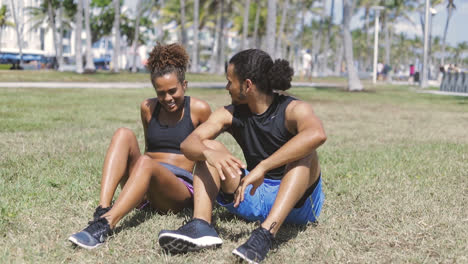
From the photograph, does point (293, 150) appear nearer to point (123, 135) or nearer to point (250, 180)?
point (250, 180)

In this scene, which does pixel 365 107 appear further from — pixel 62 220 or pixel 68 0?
pixel 68 0

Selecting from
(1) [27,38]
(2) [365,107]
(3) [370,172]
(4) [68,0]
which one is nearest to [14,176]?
(3) [370,172]

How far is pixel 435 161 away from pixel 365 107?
1042 cm

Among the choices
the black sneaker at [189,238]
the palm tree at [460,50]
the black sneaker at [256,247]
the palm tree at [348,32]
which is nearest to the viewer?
the black sneaker at [256,247]

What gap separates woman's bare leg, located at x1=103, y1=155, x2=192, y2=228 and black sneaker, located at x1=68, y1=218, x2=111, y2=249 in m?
0.05

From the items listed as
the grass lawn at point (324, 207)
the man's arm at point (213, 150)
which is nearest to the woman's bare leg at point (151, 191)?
the grass lawn at point (324, 207)

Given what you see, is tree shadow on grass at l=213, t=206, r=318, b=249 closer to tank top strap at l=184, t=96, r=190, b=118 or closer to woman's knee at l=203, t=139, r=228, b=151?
woman's knee at l=203, t=139, r=228, b=151

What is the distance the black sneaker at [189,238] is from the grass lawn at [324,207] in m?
0.07

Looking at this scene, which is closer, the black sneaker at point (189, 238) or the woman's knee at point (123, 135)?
the black sneaker at point (189, 238)

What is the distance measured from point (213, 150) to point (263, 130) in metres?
0.40


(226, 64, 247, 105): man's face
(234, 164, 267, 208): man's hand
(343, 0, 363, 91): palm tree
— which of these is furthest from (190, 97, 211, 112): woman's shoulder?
(343, 0, 363, 91): palm tree

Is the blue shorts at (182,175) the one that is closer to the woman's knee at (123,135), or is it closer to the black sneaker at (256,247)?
the woman's knee at (123,135)

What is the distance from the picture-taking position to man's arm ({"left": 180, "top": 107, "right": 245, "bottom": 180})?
3379mm

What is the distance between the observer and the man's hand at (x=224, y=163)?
3.36 metres
